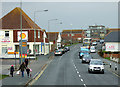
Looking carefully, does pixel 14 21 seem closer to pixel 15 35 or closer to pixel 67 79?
pixel 15 35

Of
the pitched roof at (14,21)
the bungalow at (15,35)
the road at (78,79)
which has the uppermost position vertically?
the pitched roof at (14,21)

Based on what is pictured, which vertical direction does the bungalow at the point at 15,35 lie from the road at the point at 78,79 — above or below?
above

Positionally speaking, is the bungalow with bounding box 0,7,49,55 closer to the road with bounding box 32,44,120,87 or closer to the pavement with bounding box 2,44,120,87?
the pavement with bounding box 2,44,120,87

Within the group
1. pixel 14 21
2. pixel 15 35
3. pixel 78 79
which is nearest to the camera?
pixel 78 79

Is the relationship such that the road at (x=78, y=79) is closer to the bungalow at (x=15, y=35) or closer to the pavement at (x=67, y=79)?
the pavement at (x=67, y=79)

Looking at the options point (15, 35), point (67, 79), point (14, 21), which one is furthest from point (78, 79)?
point (14, 21)

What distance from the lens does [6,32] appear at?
67938mm

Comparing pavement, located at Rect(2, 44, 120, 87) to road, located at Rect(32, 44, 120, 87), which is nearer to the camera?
pavement, located at Rect(2, 44, 120, 87)

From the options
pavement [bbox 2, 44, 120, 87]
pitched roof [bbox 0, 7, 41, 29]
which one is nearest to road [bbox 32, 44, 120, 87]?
pavement [bbox 2, 44, 120, 87]

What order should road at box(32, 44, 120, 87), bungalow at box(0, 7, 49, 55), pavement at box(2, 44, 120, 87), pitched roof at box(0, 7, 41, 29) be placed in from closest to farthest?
1. pavement at box(2, 44, 120, 87)
2. road at box(32, 44, 120, 87)
3. bungalow at box(0, 7, 49, 55)
4. pitched roof at box(0, 7, 41, 29)

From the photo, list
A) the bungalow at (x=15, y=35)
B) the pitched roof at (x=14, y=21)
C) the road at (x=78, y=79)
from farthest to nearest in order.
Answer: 1. the pitched roof at (x=14, y=21)
2. the bungalow at (x=15, y=35)
3. the road at (x=78, y=79)

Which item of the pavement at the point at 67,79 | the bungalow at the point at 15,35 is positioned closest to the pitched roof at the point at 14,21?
the bungalow at the point at 15,35

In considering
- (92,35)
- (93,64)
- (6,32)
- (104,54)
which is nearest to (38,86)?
(93,64)

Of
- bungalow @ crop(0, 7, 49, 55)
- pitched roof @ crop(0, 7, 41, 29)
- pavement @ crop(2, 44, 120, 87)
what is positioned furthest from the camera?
pitched roof @ crop(0, 7, 41, 29)
